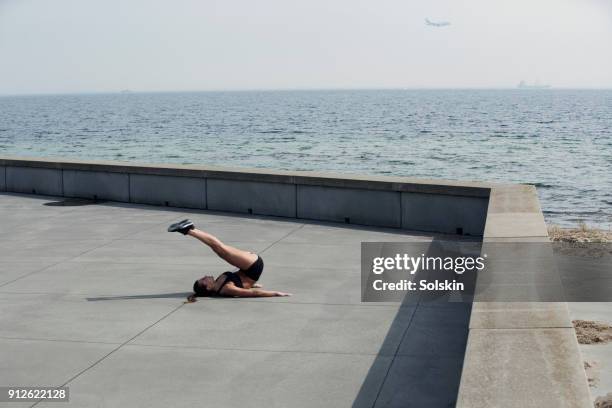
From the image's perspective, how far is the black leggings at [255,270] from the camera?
8.86 meters

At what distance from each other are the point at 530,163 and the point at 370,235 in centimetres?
4532

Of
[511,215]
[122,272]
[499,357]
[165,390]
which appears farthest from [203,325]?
[511,215]

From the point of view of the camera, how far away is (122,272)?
1019 centimetres

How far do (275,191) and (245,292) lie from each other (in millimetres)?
5559

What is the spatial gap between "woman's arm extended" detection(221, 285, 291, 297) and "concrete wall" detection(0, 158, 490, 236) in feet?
14.6

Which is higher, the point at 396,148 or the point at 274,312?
the point at 274,312

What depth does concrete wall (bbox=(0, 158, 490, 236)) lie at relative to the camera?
41.3 ft

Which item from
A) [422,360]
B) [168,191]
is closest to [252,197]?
[168,191]

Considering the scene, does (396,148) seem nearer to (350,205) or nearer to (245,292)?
(350,205)

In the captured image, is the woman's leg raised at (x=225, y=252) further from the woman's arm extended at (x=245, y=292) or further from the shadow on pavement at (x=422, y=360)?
the shadow on pavement at (x=422, y=360)

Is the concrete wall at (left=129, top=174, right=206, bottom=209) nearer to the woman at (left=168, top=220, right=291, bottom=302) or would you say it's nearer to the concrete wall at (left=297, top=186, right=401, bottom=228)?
the concrete wall at (left=297, top=186, right=401, bottom=228)

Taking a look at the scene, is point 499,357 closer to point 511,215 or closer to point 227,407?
point 227,407

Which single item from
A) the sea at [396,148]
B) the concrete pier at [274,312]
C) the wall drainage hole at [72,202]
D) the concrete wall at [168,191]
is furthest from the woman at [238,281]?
the sea at [396,148]

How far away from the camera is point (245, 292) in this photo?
8.87m
